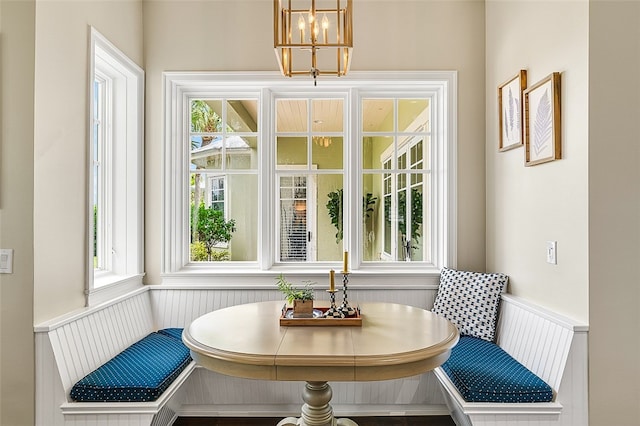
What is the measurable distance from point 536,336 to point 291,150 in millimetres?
1966

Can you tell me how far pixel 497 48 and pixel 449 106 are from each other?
0.46 metres

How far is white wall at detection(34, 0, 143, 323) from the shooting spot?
191cm

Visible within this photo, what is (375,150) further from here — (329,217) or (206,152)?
(206,152)

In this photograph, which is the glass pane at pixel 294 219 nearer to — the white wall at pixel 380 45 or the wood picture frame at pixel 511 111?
the white wall at pixel 380 45

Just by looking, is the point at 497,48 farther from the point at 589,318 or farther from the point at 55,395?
the point at 55,395

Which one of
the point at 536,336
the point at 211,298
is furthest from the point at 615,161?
the point at 211,298

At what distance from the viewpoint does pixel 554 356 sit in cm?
199

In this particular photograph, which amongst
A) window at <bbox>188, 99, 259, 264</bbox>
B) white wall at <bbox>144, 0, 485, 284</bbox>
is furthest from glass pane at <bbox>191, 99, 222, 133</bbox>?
white wall at <bbox>144, 0, 485, 284</bbox>

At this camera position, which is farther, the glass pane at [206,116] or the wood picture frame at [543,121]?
the glass pane at [206,116]

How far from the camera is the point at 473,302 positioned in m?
2.62

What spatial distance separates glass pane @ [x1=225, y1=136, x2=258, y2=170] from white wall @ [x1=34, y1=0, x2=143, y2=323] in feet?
3.40

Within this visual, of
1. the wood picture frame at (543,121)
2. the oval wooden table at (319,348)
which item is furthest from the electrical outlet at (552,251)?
the oval wooden table at (319,348)

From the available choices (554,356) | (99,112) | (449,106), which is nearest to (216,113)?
(99,112)

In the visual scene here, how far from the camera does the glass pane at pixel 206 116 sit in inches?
123
